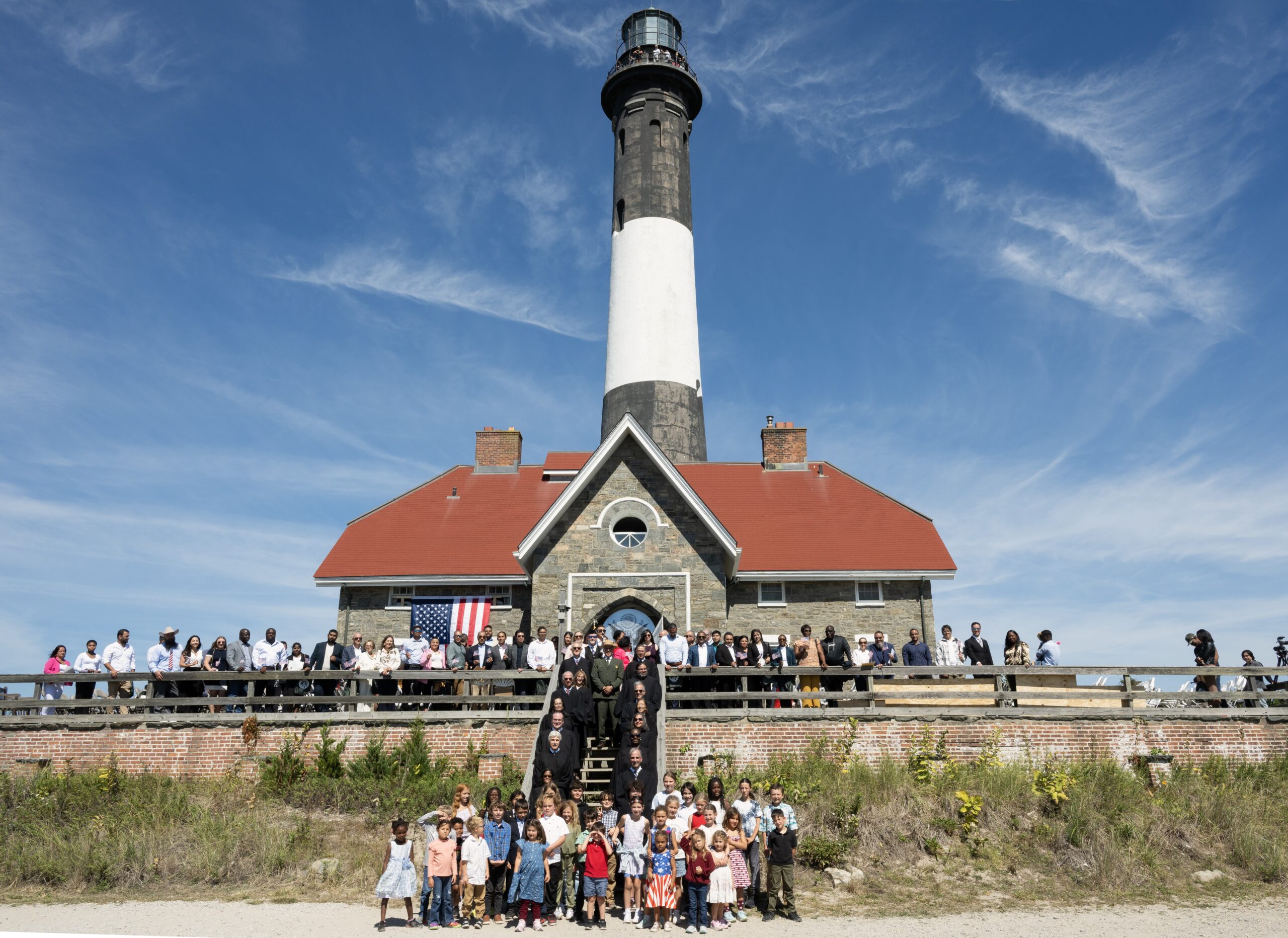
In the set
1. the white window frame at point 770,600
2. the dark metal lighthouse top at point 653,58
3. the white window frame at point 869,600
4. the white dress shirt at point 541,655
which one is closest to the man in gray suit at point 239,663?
the white dress shirt at point 541,655

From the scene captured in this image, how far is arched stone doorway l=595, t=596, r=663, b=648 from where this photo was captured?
1866cm

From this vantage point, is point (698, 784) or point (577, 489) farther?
point (577, 489)

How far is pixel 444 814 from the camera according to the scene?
9766 mm

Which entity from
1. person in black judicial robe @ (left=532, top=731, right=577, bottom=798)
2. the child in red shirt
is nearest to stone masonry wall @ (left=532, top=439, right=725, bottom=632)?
person in black judicial robe @ (left=532, top=731, right=577, bottom=798)

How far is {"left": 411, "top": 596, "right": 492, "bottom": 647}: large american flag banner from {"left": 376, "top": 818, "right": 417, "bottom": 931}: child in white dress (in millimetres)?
10808

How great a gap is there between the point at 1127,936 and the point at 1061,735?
18.6ft

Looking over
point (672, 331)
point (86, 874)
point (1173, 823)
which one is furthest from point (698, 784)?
point (672, 331)

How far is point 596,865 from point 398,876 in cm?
201

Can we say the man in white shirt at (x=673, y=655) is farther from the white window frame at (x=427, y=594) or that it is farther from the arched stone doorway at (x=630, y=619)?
the white window frame at (x=427, y=594)

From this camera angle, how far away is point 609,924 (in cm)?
948

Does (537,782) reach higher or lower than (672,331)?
lower

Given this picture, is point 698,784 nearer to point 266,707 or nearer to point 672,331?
point 266,707

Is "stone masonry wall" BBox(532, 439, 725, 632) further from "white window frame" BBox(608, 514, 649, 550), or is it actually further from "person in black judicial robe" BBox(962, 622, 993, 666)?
"person in black judicial robe" BBox(962, 622, 993, 666)

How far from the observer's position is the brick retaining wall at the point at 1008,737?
1409cm
